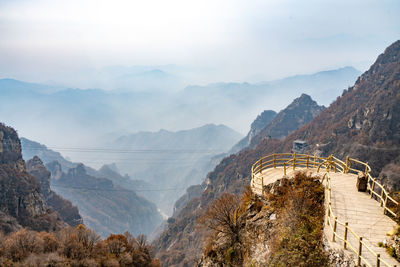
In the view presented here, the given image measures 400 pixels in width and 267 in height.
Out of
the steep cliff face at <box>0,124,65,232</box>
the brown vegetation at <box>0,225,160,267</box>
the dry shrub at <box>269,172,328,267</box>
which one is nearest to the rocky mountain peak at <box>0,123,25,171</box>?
the steep cliff face at <box>0,124,65,232</box>

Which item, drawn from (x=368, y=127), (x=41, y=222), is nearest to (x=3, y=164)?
(x=41, y=222)

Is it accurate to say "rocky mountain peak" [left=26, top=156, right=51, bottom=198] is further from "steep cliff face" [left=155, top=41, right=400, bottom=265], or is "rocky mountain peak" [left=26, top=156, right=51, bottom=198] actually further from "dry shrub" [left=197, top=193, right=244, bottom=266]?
"dry shrub" [left=197, top=193, right=244, bottom=266]

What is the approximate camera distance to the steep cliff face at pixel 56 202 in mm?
131125

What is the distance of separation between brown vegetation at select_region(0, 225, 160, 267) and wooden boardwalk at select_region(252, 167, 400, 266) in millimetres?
22853

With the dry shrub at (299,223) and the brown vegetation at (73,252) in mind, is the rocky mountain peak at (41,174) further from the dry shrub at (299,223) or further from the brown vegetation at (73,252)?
the dry shrub at (299,223)

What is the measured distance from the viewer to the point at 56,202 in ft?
469

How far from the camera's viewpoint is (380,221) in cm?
1382

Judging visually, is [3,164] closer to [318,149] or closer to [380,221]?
[380,221]

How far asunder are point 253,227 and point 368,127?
11398 centimetres

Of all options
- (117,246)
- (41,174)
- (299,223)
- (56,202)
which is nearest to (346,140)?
(117,246)

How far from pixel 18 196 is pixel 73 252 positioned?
216 feet

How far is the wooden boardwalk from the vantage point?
36.7ft

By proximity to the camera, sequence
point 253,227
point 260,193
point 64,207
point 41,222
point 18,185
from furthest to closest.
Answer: point 64,207, point 18,185, point 41,222, point 260,193, point 253,227

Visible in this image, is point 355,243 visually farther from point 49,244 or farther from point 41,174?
point 41,174
